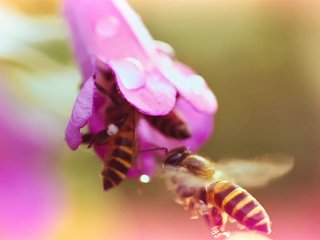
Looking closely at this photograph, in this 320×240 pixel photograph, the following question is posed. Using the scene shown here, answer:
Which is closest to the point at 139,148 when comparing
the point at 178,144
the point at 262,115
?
the point at 178,144

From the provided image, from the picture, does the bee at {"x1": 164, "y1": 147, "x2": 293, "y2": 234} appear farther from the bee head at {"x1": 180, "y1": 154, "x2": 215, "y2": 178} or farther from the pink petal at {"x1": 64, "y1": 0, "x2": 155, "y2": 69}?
the pink petal at {"x1": 64, "y1": 0, "x2": 155, "y2": 69}

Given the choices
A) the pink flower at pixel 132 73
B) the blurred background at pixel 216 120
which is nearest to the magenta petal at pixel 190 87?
the pink flower at pixel 132 73

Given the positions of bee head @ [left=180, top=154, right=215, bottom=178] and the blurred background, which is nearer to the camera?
bee head @ [left=180, top=154, right=215, bottom=178]

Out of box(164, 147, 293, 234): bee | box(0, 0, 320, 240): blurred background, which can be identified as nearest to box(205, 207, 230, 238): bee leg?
box(164, 147, 293, 234): bee

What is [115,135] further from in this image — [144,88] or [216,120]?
[216,120]

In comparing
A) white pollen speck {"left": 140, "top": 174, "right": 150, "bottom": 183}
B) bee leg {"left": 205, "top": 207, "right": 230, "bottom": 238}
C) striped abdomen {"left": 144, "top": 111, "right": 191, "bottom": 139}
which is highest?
striped abdomen {"left": 144, "top": 111, "right": 191, "bottom": 139}

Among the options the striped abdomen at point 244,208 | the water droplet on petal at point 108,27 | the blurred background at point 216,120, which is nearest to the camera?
the striped abdomen at point 244,208

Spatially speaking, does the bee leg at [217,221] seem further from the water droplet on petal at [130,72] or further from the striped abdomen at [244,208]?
the water droplet on petal at [130,72]
